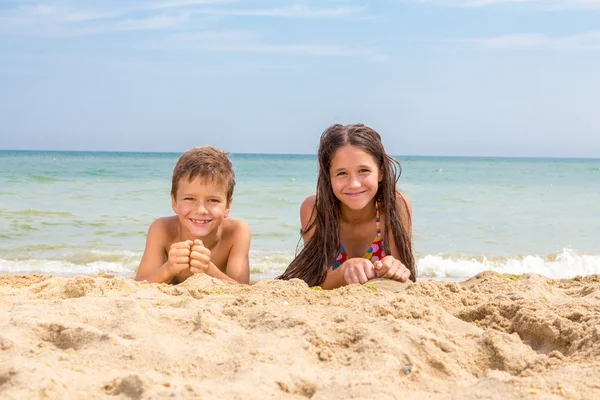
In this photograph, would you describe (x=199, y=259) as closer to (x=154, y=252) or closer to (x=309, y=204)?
(x=154, y=252)

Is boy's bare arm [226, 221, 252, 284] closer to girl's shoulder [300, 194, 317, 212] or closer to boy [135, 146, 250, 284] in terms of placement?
boy [135, 146, 250, 284]

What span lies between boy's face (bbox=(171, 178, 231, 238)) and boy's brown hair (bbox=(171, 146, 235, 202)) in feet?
0.11

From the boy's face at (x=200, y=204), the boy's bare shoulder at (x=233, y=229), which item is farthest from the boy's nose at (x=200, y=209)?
the boy's bare shoulder at (x=233, y=229)

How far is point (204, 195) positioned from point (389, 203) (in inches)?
48.8

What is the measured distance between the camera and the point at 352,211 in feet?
14.7

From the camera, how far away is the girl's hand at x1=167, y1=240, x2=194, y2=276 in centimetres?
395

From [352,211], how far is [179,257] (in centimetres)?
126

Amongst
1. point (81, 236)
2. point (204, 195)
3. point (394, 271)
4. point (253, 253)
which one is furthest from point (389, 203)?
point (81, 236)

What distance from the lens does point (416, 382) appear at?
6.85 ft

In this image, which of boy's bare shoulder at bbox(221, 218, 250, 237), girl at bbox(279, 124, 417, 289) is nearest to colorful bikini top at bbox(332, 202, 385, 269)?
girl at bbox(279, 124, 417, 289)

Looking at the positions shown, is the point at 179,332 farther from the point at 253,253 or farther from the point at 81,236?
the point at 81,236

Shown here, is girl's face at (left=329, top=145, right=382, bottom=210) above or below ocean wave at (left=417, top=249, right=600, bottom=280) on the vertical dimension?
above

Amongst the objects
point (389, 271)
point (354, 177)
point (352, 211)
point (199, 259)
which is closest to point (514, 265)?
point (352, 211)

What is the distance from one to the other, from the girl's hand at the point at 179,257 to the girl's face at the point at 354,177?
1041 millimetres
